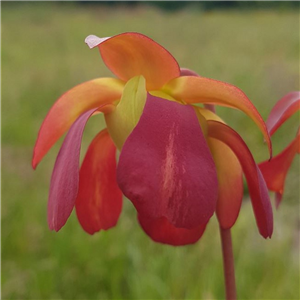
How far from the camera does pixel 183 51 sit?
3357 millimetres

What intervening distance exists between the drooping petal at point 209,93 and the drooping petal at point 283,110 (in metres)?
0.04

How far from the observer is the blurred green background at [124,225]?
871mm

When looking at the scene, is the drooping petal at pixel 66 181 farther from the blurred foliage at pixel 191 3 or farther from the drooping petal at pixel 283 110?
the blurred foliage at pixel 191 3

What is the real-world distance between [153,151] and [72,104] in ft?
0.22

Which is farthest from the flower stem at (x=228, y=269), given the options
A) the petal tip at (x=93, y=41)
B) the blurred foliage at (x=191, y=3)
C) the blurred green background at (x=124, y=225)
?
the blurred foliage at (x=191, y=3)

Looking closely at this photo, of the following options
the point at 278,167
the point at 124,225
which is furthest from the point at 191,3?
the point at 278,167

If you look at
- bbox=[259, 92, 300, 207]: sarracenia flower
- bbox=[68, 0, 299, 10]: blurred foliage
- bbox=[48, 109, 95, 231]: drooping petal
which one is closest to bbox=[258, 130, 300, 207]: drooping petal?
bbox=[259, 92, 300, 207]: sarracenia flower

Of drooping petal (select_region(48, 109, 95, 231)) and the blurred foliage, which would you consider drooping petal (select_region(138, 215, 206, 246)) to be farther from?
the blurred foliage

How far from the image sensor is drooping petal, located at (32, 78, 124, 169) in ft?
0.89

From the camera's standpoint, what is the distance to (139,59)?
26cm

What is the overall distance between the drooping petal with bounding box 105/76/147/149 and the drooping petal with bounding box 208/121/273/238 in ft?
0.12

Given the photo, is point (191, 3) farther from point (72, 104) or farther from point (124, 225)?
point (72, 104)

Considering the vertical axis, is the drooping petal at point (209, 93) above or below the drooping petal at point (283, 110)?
above

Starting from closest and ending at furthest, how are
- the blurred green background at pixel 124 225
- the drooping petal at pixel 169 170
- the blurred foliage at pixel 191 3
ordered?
the drooping petal at pixel 169 170 → the blurred green background at pixel 124 225 → the blurred foliage at pixel 191 3
